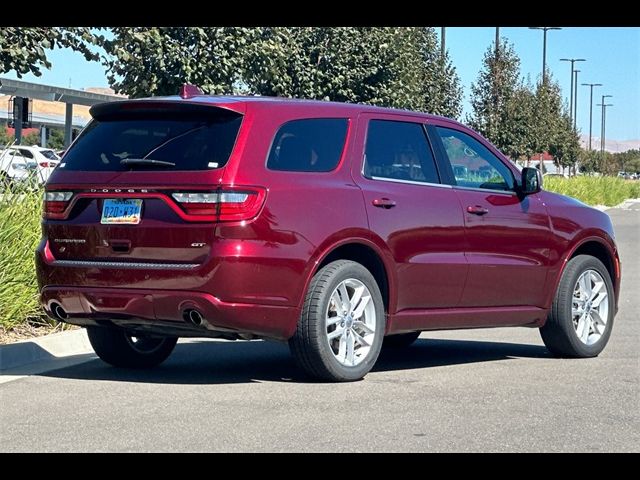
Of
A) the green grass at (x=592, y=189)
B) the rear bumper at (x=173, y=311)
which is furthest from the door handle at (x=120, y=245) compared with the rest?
the green grass at (x=592, y=189)

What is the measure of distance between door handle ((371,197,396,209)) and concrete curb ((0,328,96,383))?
8.54 feet

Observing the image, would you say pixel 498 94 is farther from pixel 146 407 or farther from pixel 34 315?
pixel 146 407

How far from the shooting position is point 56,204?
8.60 m

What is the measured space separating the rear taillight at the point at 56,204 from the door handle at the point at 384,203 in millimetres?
1990

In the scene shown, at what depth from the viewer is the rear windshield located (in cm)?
816

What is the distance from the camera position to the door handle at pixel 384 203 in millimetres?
8648

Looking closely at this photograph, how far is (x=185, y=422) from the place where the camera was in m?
6.99

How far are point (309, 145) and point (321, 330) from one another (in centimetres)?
123

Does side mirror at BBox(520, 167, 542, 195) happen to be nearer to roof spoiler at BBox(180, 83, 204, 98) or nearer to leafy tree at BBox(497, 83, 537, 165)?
roof spoiler at BBox(180, 83, 204, 98)

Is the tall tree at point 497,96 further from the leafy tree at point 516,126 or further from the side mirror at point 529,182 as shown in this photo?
the side mirror at point 529,182

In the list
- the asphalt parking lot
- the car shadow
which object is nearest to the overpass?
the car shadow

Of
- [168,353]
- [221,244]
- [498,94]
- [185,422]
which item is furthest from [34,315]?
[498,94]
